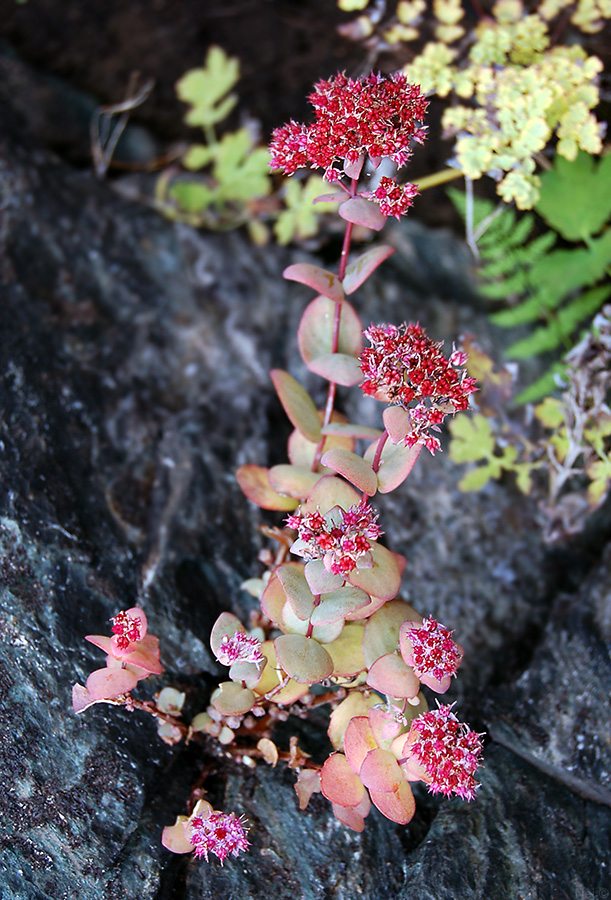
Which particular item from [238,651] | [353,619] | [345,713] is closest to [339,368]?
[353,619]

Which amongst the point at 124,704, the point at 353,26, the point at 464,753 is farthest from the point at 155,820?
the point at 353,26

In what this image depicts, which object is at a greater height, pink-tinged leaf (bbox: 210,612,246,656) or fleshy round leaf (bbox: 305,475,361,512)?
fleshy round leaf (bbox: 305,475,361,512)

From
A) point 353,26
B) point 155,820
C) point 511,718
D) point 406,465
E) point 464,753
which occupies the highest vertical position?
point 353,26

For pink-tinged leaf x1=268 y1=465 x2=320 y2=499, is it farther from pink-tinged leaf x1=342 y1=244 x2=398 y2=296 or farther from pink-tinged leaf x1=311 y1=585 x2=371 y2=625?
pink-tinged leaf x1=342 y1=244 x2=398 y2=296

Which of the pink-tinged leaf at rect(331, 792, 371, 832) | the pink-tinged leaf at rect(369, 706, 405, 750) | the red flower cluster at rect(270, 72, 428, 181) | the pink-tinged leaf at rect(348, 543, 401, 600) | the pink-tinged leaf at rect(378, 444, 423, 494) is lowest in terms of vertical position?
the pink-tinged leaf at rect(331, 792, 371, 832)

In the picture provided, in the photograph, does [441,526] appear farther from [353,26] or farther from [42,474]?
[353,26]

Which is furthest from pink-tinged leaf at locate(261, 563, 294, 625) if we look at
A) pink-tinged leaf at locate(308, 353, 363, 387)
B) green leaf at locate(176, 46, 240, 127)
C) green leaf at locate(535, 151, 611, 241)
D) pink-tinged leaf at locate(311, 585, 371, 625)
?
green leaf at locate(176, 46, 240, 127)

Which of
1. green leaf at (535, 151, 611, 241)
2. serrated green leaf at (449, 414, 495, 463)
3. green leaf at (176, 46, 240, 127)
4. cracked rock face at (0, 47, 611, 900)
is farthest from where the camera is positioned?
green leaf at (176, 46, 240, 127)
